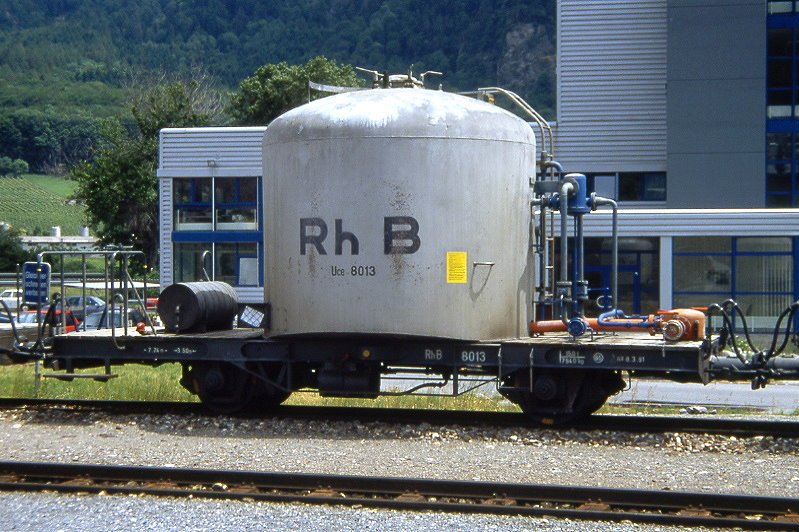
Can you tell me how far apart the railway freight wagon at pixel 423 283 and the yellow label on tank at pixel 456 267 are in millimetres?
17

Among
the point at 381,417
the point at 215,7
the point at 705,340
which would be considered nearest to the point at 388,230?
the point at 381,417

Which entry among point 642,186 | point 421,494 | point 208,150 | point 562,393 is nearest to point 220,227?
point 208,150

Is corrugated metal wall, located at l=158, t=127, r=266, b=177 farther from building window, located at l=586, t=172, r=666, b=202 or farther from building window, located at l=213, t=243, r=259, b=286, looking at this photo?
building window, located at l=586, t=172, r=666, b=202

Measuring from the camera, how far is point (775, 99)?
37875 mm

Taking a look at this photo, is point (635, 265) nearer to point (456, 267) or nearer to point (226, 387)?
point (456, 267)

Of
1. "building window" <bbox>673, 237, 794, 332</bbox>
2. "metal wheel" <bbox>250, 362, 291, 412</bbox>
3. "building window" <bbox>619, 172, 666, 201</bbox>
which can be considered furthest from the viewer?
"building window" <bbox>619, 172, 666, 201</bbox>

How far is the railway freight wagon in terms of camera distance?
12891 mm

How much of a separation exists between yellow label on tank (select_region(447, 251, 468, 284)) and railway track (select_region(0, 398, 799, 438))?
1.73m

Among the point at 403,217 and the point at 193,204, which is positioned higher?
the point at 193,204

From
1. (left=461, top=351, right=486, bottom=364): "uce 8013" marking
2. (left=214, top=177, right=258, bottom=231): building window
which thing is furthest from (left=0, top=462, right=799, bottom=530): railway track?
(left=214, top=177, right=258, bottom=231): building window

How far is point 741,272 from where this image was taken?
3105cm

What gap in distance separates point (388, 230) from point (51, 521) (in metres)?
5.72

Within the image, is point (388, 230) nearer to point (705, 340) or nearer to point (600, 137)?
point (705, 340)

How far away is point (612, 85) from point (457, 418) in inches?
1130
